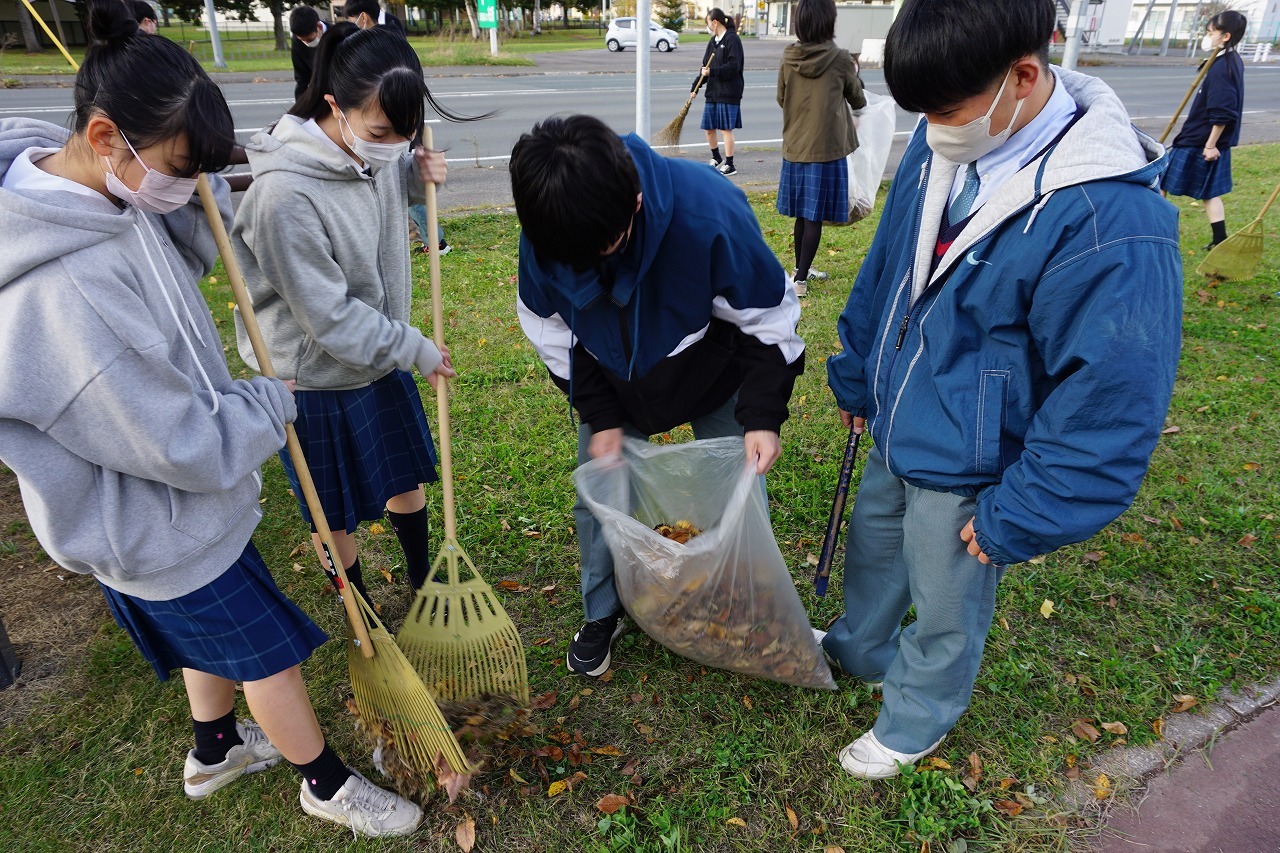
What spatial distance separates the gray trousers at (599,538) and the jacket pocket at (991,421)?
2.32ft

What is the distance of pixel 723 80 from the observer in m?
8.21

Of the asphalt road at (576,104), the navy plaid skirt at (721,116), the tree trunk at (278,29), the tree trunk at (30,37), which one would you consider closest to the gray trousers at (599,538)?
the asphalt road at (576,104)

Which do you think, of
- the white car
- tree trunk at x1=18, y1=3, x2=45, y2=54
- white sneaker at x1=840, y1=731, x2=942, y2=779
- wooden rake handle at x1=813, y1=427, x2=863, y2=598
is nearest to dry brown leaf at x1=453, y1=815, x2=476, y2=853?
white sneaker at x1=840, y1=731, x2=942, y2=779

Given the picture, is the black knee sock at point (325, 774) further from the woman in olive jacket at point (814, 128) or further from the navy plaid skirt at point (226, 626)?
the woman in olive jacket at point (814, 128)

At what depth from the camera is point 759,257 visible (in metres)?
1.88

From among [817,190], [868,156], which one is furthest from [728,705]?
[868,156]

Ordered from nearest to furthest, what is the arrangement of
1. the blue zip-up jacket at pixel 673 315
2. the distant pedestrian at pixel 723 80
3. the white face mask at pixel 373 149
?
the blue zip-up jacket at pixel 673 315 < the white face mask at pixel 373 149 < the distant pedestrian at pixel 723 80

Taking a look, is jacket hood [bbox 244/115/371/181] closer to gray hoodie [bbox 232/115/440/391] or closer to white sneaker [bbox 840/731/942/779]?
gray hoodie [bbox 232/115/440/391]

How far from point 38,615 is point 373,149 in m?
2.06

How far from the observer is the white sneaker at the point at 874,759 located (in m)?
2.11

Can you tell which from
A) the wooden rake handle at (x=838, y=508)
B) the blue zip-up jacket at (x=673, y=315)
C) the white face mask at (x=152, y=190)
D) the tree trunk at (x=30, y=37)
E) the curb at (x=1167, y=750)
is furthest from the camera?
the tree trunk at (x=30, y=37)

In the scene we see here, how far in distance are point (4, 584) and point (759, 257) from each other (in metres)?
2.85

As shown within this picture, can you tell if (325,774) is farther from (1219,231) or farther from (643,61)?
(1219,231)

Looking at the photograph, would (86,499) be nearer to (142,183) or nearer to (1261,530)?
(142,183)
